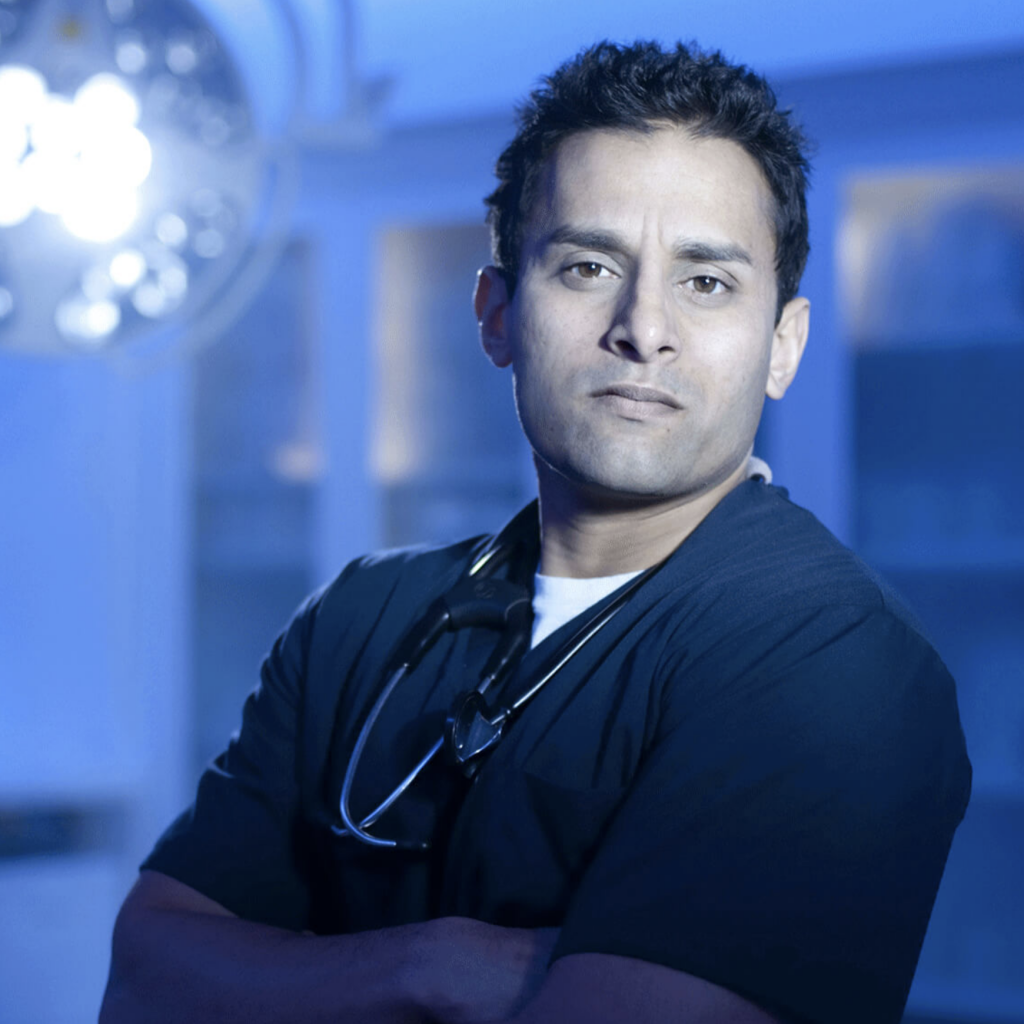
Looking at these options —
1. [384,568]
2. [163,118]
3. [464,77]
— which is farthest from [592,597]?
[464,77]

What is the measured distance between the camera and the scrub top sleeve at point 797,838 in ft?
2.41

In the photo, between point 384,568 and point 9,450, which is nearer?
point 384,568

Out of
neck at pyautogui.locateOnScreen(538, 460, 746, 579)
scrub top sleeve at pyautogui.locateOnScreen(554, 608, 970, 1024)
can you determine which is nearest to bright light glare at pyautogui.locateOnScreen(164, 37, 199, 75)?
neck at pyautogui.locateOnScreen(538, 460, 746, 579)

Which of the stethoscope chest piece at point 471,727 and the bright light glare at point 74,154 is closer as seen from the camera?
the stethoscope chest piece at point 471,727

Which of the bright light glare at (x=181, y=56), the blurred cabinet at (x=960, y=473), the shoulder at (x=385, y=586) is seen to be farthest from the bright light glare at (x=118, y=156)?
the blurred cabinet at (x=960, y=473)

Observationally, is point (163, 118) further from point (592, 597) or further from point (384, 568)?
point (592, 597)

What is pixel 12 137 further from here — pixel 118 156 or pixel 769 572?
pixel 769 572

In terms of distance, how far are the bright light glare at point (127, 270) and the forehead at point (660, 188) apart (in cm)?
81

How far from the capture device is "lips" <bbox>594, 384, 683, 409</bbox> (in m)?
0.95

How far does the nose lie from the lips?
2 centimetres

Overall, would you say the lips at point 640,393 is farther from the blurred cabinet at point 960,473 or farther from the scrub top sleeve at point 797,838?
the blurred cabinet at point 960,473

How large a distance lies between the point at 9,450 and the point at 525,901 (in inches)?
96.2

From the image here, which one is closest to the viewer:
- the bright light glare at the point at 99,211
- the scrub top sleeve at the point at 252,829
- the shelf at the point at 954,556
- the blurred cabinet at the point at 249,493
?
the scrub top sleeve at the point at 252,829

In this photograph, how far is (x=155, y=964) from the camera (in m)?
0.98
